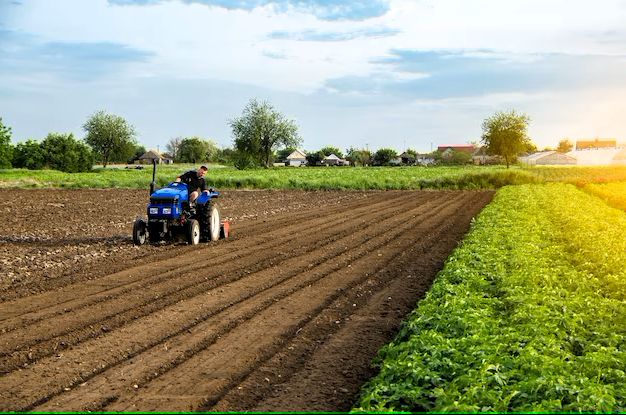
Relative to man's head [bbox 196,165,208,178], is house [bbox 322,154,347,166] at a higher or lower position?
higher

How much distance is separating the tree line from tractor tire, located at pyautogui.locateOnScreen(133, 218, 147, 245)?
55.1 m

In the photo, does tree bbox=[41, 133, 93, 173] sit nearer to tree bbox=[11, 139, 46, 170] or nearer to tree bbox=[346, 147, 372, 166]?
tree bbox=[11, 139, 46, 170]

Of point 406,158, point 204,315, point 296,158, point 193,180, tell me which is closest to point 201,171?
point 193,180

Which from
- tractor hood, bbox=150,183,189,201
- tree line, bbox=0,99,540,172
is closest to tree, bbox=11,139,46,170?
tree line, bbox=0,99,540,172

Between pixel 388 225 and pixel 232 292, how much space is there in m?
10.8

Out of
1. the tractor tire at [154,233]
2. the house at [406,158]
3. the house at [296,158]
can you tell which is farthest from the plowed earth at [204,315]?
the house at [296,158]

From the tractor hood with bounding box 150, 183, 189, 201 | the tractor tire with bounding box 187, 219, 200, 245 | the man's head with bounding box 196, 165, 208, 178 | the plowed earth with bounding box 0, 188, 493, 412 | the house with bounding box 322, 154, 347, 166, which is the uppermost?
the house with bounding box 322, 154, 347, 166

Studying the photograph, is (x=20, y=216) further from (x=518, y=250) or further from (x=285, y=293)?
(x=518, y=250)

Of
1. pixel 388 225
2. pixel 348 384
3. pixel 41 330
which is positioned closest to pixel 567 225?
pixel 388 225

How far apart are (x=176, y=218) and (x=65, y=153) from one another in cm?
6030

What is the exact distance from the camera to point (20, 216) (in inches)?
948

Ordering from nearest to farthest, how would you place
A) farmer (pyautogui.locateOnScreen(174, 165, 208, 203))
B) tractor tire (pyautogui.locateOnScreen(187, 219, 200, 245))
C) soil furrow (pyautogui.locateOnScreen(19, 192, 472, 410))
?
soil furrow (pyautogui.locateOnScreen(19, 192, 472, 410)), tractor tire (pyautogui.locateOnScreen(187, 219, 200, 245)), farmer (pyautogui.locateOnScreen(174, 165, 208, 203))

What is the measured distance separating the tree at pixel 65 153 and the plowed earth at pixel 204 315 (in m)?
54.0

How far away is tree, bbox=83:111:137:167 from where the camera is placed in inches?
A: 3782
